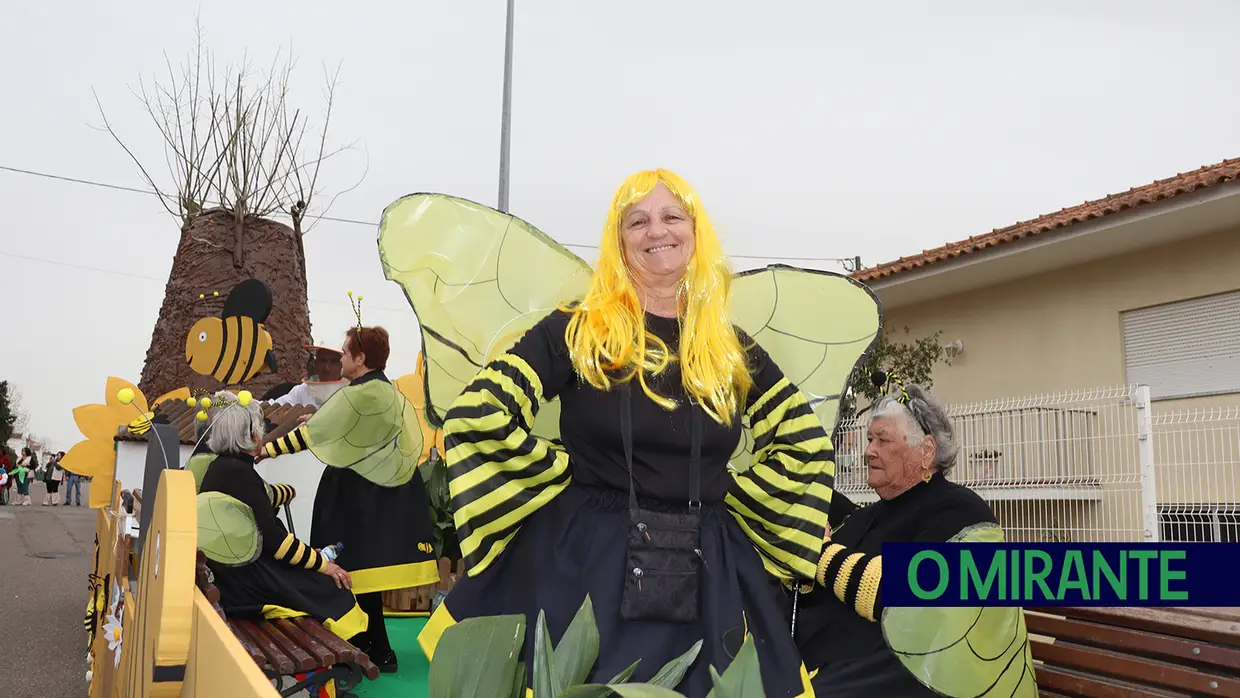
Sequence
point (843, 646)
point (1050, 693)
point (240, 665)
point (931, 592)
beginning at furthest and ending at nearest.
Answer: point (1050, 693) → point (843, 646) → point (931, 592) → point (240, 665)

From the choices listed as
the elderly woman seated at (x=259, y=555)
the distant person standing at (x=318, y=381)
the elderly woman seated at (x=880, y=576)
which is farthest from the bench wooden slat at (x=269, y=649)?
the distant person standing at (x=318, y=381)

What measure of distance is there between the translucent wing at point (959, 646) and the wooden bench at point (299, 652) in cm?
180

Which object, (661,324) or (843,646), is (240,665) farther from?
(843,646)

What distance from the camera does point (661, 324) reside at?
196 centimetres

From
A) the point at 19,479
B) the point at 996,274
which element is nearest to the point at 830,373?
the point at 996,274

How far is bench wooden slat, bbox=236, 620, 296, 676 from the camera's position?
309cm

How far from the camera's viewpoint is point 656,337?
1.91 m

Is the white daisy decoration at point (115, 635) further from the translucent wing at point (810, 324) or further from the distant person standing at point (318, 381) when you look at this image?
the distant person standing at point (318, 381)

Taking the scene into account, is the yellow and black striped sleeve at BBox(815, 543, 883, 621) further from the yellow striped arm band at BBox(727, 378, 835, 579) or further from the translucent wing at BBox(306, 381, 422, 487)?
the translucent wing at BBox(306, 381, 422, 487)

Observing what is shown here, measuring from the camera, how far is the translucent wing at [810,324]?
7.22 ft

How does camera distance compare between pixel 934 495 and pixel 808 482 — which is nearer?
pixel 808 482

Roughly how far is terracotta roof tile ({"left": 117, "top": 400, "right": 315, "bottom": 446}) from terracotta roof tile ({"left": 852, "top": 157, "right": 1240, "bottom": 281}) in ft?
23.8

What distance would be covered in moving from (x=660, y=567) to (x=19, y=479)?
29214mm

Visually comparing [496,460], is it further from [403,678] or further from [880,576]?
[403,678]
